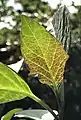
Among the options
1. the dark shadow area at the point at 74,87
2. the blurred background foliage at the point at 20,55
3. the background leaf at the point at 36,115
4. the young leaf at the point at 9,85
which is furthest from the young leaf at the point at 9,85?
the dark shadow area at the point at 74,87

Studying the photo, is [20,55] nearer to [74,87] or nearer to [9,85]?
[74,87]

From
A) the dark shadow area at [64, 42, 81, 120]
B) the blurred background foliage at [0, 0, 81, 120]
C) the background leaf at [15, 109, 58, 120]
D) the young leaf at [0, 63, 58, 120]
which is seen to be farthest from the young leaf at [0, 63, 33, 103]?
the dark shadow area at [64, 42, 81, 120]

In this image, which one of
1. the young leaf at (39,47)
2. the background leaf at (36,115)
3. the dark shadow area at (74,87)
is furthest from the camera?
the dark shadow area at (74,87)

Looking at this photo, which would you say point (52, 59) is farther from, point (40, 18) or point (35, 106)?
point (40, 18)

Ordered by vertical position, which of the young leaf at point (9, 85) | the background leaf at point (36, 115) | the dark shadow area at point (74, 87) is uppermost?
the young leaf at point (9, 85)

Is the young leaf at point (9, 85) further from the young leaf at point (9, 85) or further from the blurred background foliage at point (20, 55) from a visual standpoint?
the blurred background foliage at point (20, 55)

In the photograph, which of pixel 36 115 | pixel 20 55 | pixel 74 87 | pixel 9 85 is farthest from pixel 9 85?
pixel 20 55
